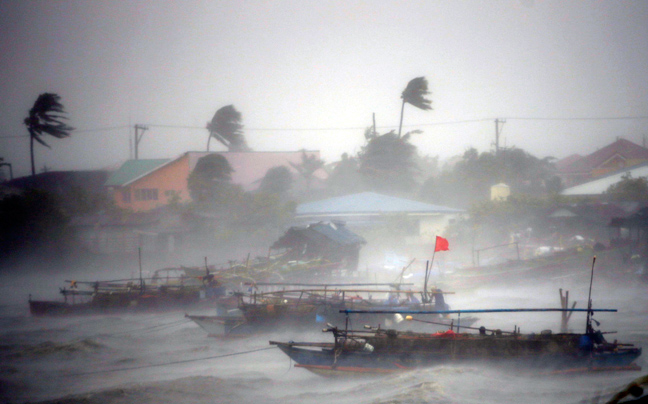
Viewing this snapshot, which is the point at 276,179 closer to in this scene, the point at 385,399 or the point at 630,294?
the point at 630,294

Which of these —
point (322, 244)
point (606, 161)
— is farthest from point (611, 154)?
point (322, 244)

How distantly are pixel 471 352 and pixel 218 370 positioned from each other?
262 inches

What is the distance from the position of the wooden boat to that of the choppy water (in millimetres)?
273

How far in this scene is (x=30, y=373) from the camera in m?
15.6

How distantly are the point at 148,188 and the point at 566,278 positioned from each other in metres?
28.2

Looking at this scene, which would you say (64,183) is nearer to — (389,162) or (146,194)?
(146,194)

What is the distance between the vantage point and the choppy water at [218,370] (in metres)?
12.2

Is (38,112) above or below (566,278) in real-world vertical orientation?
above

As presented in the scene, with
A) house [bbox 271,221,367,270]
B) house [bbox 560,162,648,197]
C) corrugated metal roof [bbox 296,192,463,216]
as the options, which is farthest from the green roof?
house [bbox 560,162,648,197]

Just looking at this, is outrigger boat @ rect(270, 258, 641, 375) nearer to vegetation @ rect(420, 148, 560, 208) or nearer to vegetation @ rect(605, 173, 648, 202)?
vegetation @ rect(605, 173, 648, 202)

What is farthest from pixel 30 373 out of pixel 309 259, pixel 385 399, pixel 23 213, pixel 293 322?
pixel 23 213

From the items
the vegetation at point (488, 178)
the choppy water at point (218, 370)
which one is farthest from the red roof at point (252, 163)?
the choppy water at point (218, 370)

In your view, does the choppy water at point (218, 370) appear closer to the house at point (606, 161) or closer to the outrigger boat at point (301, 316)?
the outrigger boat at point (301, 316)

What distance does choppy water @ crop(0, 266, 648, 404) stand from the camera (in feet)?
39.9
